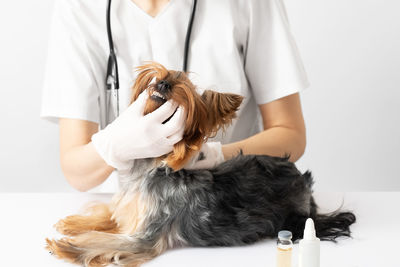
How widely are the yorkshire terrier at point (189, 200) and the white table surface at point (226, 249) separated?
0.03 meters

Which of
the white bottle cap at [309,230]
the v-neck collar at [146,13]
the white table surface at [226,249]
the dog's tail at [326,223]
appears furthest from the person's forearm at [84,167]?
the white bottle cap at [309,230]

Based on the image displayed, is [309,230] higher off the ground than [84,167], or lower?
lower

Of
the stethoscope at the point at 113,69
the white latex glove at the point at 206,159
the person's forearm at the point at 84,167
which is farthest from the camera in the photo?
the stethoscope at the point at 113,69

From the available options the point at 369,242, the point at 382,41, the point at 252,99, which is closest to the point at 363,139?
the point at 382,41

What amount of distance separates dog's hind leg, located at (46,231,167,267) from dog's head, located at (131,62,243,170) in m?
0.20

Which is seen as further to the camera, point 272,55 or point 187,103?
point 272,55

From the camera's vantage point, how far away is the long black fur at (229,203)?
1.39 m

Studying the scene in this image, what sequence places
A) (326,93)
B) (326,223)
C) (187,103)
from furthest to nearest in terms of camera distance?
(326,93), (326,223), (187,103)

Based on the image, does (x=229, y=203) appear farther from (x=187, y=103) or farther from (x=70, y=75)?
(x=70, y=75)

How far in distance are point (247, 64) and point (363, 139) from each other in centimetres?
119

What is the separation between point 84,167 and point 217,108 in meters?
0.61

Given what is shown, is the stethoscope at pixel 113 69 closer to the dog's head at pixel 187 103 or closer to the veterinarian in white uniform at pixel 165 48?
the veterinarian in white uniform at pixel 165 48

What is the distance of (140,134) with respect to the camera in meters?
1.43

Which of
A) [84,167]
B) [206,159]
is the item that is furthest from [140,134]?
[84,167]
